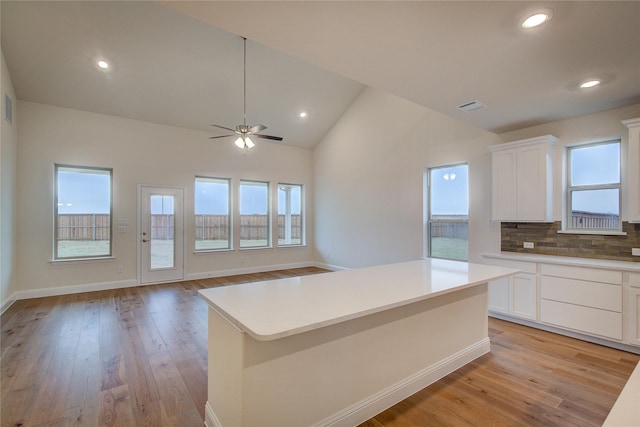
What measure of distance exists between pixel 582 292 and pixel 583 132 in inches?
75.2

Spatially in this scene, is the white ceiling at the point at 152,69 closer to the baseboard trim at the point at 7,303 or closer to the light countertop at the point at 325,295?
the baseboard trim at the point at 7,303

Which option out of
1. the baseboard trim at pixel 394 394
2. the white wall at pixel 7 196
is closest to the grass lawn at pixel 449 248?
the baseboard trim at pixel 394 394

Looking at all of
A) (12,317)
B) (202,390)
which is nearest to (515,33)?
(202,390)

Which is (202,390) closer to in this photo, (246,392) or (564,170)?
(246,392)

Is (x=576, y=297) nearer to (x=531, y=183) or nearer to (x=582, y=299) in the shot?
(x=582, y=299)

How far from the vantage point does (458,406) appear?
213 centimetres

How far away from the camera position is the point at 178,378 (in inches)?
99.0

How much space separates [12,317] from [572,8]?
653 cm

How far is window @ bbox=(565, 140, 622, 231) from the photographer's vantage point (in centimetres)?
346

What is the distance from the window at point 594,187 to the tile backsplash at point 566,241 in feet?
0.44

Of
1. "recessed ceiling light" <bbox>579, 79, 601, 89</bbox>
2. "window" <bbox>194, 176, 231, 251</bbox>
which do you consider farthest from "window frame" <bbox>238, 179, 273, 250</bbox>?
"recessed ceiling light" <bbox>579, 79, 601, 89</bbox>

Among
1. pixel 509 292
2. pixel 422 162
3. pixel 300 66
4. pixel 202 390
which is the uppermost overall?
pixel 300 66

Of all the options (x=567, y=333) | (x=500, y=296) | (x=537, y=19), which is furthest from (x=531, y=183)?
(x=537, y=19)

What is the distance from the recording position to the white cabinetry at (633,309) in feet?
9.52
